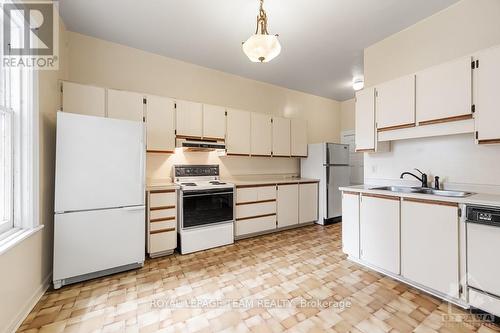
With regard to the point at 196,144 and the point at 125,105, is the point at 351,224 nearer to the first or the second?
the point at 196,144

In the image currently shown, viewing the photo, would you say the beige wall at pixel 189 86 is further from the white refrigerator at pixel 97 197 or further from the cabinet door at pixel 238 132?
the white refrigerator at pixel 97 197

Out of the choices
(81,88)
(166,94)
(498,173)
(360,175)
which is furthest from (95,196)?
(360,175)

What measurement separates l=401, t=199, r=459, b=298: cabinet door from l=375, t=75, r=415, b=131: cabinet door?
36.7 inches

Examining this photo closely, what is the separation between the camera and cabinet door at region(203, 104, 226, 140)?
11.3 feet

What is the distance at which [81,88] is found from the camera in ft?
8.52

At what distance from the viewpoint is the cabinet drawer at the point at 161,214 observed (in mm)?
2785

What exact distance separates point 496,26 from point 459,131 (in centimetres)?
104

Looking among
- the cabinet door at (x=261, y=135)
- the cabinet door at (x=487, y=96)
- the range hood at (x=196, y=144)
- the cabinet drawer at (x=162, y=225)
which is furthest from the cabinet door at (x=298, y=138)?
the cabinet door at (x=487, y=96)

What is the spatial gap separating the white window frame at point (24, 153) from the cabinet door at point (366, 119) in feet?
11.2

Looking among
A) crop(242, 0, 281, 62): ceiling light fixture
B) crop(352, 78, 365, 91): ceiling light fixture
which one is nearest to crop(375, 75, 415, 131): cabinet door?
crop(242, 0, 281, 62): ceiling light fixture

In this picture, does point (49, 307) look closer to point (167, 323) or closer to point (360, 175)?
point (167, 323)

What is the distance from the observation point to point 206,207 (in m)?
3.14

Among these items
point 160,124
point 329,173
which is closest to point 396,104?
point 329,173

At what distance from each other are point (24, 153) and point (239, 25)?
8.20ft
